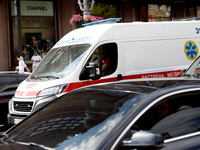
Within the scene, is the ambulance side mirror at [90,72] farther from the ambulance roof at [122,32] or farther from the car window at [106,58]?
the ambulance roof at [122,32]

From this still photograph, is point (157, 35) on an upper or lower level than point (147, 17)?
lower

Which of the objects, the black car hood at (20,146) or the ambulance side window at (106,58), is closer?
the black car hood at (20,146)

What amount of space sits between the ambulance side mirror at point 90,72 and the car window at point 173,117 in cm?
451

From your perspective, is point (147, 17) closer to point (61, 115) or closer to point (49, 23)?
A: point (49, 23)

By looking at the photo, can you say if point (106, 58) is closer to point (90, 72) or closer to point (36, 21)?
point (90, 72)

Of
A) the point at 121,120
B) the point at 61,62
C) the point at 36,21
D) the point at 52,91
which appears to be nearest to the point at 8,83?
the point at 61,62

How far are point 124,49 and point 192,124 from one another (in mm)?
5361

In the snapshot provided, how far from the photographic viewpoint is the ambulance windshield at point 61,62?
27.2 ft

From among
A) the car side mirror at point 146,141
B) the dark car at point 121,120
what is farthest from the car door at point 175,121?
the car side mirror at point 146,141

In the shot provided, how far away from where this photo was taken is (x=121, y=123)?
3104 mm

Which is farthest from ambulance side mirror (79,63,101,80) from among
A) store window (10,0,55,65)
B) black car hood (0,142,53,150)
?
store window (10,0,55,65)

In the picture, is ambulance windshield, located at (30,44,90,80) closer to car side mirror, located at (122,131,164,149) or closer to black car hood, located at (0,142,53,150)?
black car hood, located at (0,142,53,150)

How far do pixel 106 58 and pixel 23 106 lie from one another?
2.04 metres

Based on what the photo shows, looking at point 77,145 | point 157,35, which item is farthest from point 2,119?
point 77,145
